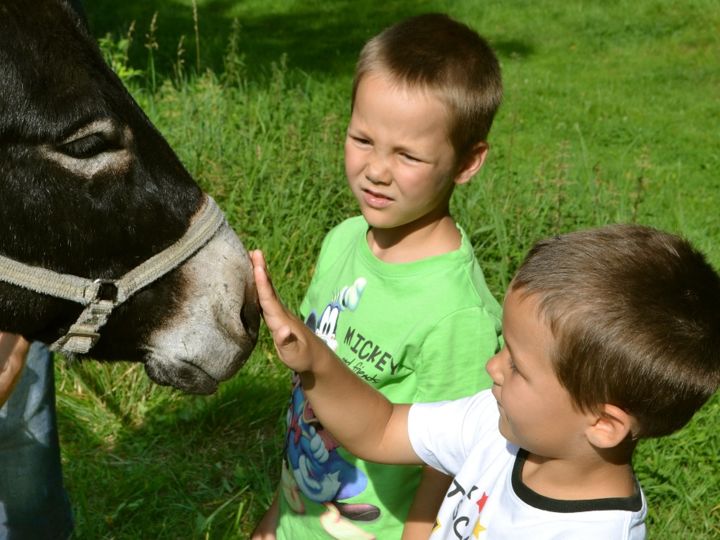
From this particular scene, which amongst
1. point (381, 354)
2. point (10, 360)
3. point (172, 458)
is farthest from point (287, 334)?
point (172, 458)

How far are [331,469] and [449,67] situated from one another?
90cm

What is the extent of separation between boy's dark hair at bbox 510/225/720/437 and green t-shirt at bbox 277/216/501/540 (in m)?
0.37

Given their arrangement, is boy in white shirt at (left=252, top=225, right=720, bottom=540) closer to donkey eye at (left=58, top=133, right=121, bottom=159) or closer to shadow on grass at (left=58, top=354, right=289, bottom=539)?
donkey eye at (left=58, top=133, right=121, bottom=159)

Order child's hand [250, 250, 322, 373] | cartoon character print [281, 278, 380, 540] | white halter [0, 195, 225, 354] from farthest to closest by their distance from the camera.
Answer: cartoon character print [281, 278, 380, 540]
white halter [0, 195, 225, 354]
child's hand [250, 250, 322, 373]

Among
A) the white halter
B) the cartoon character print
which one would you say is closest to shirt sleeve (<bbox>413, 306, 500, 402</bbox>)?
the cartoon character print

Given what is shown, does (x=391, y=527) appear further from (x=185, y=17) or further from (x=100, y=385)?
(x=185, y=17)

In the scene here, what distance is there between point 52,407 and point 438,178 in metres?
1.33

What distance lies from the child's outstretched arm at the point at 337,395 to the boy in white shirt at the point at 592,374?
0.23 m

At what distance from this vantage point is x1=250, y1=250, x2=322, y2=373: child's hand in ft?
6.09

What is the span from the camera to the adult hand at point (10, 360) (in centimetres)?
233

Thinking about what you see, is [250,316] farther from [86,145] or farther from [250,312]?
[86,145]

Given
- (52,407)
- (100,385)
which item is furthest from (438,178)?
(100,385)

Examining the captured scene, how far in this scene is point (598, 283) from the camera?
1621 mm

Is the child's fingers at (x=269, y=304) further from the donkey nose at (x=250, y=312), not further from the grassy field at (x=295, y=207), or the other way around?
the grassy field at (x=295, y=207)
